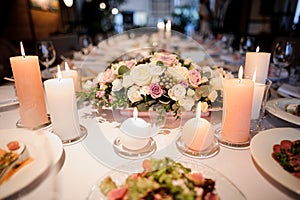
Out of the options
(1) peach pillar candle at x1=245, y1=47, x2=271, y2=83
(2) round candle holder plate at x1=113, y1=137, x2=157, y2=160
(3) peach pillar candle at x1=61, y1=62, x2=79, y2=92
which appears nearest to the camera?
(2) round candle holder plate at x1=113, y1=137, x2=157, y2=160

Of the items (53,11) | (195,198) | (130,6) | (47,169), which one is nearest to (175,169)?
(195,198)

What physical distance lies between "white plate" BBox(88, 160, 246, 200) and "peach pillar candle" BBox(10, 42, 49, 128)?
15.8 inches

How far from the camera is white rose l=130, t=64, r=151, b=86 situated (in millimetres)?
692

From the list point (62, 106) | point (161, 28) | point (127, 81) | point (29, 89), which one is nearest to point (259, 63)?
point (127, 81)

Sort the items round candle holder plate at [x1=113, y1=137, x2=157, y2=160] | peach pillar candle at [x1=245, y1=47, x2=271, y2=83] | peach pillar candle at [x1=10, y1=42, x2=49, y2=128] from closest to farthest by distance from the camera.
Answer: round candle holder plate at [x1=113, y1=137, x2=157, y2=160] < peach pillar candle at [x1=10, y1=42, x2=49, y2=128] < peach pillar candle at [x1=245, y1=47, x2=271, y2=83]

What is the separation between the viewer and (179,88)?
0.68 metres

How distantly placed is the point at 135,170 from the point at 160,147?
0.14m

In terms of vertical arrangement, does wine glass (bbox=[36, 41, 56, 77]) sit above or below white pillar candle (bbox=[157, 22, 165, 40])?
below

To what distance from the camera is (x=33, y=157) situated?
502 millimetres

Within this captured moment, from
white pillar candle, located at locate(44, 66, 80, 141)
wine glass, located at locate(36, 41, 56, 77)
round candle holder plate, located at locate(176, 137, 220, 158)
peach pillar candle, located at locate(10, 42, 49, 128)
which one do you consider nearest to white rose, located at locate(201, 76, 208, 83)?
round candle holder plate, located at locate(176, 137, 220, 158)

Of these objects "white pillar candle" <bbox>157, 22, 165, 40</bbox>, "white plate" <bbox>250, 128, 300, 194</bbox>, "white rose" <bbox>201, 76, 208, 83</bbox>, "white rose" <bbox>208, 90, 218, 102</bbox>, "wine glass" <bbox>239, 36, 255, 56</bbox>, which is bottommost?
"white plate" <bbox>250, 128, 300, 194</bbox>

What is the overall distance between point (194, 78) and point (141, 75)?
179 mm

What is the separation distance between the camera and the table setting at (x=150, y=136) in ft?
1.41

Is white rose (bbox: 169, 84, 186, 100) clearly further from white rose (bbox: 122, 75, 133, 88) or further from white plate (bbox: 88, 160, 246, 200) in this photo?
white plate (bbox: 88, 160, 246, 200)
